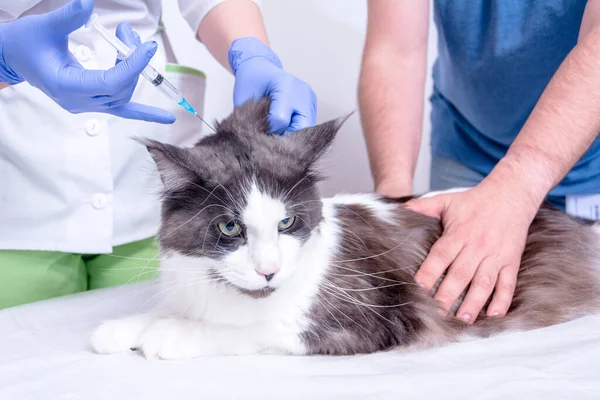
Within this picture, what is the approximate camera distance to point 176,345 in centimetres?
115

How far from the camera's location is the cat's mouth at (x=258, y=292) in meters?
1.14

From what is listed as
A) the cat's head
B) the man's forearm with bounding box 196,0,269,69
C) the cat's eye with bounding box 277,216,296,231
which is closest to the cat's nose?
the cat's head

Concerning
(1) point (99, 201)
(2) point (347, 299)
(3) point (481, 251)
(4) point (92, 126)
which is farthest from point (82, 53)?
(3) point (481, 251)

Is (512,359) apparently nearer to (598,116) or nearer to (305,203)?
(305,203)

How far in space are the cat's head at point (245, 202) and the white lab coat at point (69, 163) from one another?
13.7 inches

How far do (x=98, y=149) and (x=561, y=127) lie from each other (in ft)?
3.92

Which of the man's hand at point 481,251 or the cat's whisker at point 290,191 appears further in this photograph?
the man's hand at point 481,251

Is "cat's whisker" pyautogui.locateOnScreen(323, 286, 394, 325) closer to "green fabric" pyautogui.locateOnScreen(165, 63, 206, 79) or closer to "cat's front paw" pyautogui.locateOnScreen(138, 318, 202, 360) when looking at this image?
"cat's front paw" pyautogui.locateOnScreen(138, 318, 202, 360)

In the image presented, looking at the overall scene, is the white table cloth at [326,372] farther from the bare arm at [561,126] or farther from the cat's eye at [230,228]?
the bare arm at [561,126]

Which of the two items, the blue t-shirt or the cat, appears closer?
the cat

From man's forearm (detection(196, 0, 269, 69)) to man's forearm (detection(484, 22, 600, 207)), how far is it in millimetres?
780

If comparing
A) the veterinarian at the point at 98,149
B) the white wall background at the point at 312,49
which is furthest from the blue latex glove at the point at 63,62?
the white wall background at the point at 312,49

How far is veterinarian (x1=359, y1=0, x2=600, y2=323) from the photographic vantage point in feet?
4.52

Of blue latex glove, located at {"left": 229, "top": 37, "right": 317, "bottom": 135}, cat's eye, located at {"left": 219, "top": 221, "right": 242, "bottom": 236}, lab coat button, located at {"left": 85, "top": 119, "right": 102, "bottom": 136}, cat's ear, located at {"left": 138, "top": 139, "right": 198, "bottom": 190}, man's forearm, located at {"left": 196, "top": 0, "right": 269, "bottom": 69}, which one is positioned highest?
man's forearm, located at {"left": 196, "top": 0, "right": 269, "bottom": 69}
